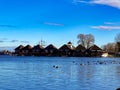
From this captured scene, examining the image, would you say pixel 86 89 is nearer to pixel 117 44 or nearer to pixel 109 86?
pixel 109 86

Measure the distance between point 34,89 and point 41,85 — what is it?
9.37ft

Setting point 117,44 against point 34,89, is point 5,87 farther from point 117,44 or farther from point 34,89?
point 117,44

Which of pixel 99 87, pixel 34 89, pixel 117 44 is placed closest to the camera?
pixel 34 89

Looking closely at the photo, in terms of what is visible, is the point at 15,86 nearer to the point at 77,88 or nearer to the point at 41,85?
the point at 41,85

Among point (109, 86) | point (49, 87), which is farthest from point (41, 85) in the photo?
point (109, 86)

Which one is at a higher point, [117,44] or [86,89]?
[117,44]

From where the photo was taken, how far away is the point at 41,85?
34875 millimetres

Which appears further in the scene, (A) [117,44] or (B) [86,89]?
(A) [117,44]

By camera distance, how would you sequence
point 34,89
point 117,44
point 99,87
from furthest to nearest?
point 117,44 → point 99,87 → point 34,89

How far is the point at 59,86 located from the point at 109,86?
16.4ft

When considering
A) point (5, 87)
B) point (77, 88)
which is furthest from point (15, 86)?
point (77, 88)

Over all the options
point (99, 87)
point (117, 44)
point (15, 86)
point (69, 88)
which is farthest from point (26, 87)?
point (117, 44)

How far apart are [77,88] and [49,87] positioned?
2692mm

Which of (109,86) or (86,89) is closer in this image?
(86,89)
